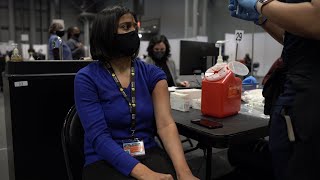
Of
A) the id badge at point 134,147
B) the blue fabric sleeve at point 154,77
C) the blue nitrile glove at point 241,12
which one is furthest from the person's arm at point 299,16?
the id badge at point 134,147

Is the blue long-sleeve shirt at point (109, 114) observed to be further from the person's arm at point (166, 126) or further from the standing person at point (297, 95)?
the standing person at point (297, 95)

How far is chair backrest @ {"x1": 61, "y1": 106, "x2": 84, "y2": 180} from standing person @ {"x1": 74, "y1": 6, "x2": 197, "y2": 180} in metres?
0.04

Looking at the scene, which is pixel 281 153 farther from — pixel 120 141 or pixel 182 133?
pixel 120 141

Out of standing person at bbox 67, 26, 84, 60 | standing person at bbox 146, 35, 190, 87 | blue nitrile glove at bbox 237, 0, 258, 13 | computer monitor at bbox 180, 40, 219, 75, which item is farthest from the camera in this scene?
standing person at bbox 67, 26, 84, 60

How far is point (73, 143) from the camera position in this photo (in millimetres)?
1107

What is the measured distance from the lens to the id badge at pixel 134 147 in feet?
3.67

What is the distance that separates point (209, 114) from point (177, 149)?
248 millimetres

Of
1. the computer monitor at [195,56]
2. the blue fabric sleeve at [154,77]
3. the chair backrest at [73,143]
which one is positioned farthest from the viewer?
the computer monitor at [195,56]

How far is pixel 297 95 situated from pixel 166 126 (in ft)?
1.87

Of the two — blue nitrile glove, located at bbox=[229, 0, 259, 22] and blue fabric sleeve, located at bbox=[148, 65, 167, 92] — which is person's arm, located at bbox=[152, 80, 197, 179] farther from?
blue nitrile glove, located at bbox=[229, 0, 259, 22]

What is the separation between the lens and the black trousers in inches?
39.9

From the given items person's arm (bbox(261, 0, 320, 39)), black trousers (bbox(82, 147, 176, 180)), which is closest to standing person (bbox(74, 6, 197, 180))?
black trousers (bbox(82, 147, 176, 180))

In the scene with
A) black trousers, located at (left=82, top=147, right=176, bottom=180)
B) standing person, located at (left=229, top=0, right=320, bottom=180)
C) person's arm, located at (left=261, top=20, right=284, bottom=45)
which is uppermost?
person's arm, located at (left=261, top=20, right=284, bottom=45)

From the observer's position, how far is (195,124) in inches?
44.9
